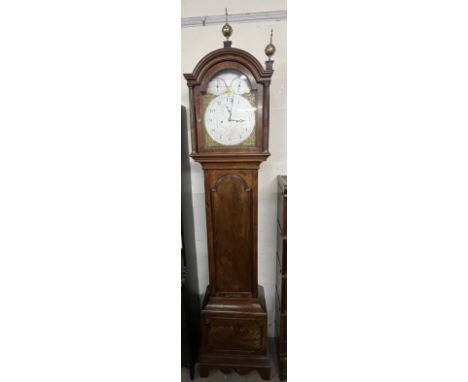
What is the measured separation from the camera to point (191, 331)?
1.30 m

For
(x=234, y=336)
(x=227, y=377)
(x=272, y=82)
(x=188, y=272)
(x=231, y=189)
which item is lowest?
(x=227, y=377)

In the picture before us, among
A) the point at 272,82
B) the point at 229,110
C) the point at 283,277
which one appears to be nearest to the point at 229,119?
the point at 229,110

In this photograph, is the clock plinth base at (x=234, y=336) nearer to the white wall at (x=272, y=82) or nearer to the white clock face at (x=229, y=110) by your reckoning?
the white wall at (x=272, y=82)

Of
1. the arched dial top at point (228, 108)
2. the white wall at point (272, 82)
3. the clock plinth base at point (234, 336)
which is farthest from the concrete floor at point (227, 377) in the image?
the arched dial top at point (228, 108)

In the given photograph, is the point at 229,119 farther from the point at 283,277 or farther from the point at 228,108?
the point at 283,277

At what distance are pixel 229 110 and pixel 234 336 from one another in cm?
106

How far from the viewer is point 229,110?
42.0 inches

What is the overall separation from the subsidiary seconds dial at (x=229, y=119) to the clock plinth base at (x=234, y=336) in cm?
76

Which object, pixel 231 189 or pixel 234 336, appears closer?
pixel 231 189

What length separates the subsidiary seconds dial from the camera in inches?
41.7
